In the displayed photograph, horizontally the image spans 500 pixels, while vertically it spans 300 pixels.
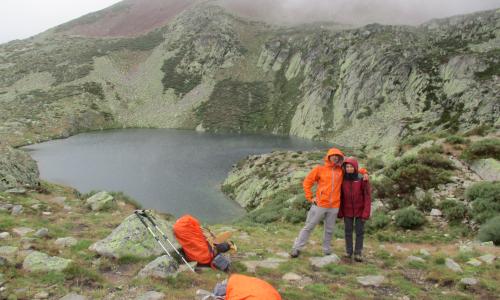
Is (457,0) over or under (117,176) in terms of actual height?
over

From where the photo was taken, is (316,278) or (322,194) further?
(322,194)

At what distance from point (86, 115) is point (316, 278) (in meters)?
107

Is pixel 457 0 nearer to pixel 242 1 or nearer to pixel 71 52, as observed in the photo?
pixel 242 1

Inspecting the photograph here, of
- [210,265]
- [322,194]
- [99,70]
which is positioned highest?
[99,70]

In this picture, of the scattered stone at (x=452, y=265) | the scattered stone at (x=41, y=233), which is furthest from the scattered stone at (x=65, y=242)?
the scattered stone at (x=452, y=265)

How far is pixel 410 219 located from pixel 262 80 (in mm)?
112227

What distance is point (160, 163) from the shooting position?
5941 centimetres

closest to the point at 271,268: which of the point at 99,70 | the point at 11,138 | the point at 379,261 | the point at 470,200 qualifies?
the point at 379,261

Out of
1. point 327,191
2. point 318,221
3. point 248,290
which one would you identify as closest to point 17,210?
point 318,221

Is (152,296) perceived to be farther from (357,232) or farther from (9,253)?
(357,232)

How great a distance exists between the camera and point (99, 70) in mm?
127062

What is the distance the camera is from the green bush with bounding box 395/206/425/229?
15422mm

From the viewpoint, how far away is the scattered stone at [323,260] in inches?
419

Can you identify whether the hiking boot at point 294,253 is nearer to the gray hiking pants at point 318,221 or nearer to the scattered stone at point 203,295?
the gray hiking pants at point 318,221
